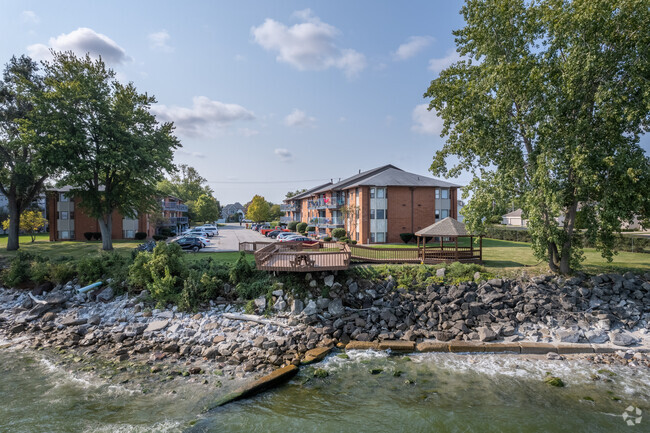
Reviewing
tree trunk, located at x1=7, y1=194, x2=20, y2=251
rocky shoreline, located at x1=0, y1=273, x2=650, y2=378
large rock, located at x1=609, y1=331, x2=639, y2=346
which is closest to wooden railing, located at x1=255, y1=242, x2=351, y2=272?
rocky shoreline, located at x1=0, y1=273, x2=650, y2=378

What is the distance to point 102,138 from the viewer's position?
2944 centimetres

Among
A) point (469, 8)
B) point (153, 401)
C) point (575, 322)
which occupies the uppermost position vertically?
point (469, 8)

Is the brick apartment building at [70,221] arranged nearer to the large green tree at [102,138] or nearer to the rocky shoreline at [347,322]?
the large green tree at [102,138]

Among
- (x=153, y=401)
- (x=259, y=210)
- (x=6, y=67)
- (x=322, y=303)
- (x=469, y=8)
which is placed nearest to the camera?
(x=153, y=401)

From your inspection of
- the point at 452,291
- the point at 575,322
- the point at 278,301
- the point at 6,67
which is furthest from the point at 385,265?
the point at 6,67

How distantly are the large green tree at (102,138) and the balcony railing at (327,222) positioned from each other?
2139cm

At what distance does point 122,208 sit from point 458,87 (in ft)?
98.2

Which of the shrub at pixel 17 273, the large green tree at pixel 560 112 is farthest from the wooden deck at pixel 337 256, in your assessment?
the shrub at pixel 17 273

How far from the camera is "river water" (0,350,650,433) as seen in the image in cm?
973

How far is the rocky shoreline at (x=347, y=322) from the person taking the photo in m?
14.2

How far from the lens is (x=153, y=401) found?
10758 millimetres

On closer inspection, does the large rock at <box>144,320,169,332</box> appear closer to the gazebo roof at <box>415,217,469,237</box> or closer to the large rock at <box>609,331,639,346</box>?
the gazebo roof at <box>415,217,469,237</box>

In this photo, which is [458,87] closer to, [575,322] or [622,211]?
[622,211]

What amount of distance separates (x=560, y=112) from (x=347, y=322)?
1455cm
